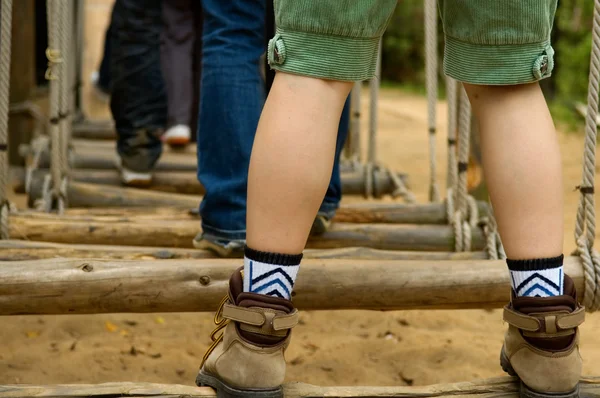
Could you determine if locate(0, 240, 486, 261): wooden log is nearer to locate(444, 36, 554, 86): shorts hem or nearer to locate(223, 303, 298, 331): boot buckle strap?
locate(223, 303, 298, 331): boot buckle strap

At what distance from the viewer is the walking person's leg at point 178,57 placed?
13.3ft

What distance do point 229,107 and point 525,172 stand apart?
0.72 m

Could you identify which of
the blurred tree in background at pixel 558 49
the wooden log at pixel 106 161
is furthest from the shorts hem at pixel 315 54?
the blurred tree in background at pixel 558 49

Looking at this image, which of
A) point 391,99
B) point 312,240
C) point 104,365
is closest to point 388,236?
point 312,240

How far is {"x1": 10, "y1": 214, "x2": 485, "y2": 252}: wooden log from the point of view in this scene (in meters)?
2.06

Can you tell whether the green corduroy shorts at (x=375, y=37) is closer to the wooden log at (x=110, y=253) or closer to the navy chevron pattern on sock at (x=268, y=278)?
the navy chevron pattern on sock at (x=268, y=278)

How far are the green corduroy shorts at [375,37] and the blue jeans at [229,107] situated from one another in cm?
52

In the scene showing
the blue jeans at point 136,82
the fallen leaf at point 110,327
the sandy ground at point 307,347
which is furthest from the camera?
the blue jeans at point 136,82

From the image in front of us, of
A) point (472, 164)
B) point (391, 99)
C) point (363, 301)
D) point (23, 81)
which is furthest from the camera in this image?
point (391, 99)

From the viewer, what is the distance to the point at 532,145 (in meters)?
1.30

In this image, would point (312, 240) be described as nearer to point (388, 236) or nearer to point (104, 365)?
point (388, 236)

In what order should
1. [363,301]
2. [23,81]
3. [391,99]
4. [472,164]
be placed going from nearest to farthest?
[363,301], [472,164], [23,81], [391,99]

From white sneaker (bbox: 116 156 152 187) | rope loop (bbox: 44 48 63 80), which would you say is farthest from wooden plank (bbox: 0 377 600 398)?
white sneaker (bbox: 116 156 152 187)

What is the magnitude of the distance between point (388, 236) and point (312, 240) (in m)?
0.21
